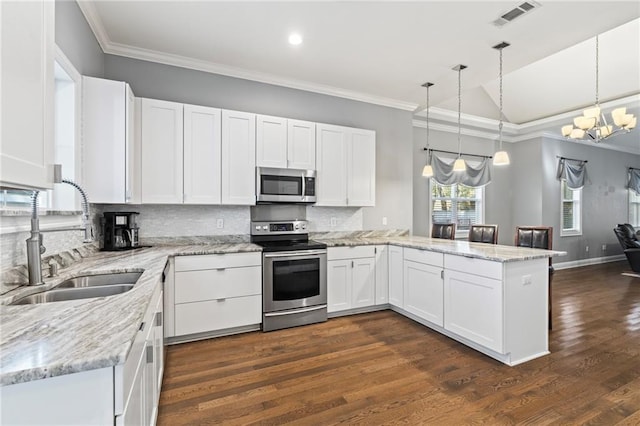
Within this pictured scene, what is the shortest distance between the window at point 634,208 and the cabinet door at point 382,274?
838 centimetres

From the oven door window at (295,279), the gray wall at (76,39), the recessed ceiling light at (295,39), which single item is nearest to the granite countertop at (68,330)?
the oven door window at (295,279)

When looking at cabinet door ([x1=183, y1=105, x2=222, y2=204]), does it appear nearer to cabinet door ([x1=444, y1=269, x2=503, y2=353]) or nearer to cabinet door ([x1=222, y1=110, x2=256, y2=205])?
cabinet door ([x1=222, y1=110, x2=256, y2=205])

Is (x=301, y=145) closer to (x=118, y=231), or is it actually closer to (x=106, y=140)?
(x=106, y=140)

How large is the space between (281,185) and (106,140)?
5.53 feet

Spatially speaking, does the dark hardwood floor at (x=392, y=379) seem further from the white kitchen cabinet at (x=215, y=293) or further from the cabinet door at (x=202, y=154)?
the cabinet door at (x=202, y=154)

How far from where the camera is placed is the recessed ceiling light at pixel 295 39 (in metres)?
2.88

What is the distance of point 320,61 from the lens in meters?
3.37

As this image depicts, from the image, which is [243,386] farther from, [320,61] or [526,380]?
[320,61]

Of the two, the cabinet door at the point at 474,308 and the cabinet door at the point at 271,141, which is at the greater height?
the cabinet door at the point at 271,141

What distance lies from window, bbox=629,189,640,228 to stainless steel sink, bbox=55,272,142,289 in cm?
1111

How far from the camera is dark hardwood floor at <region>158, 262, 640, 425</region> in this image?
1920 millimetres

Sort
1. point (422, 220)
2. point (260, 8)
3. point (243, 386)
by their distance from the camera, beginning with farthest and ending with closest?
point (422, 220) → point (260, 8) → point (243, 386)

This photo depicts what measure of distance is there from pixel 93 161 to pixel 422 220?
4946 mm

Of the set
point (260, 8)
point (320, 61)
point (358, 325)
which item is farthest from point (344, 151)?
point (358, 325)
